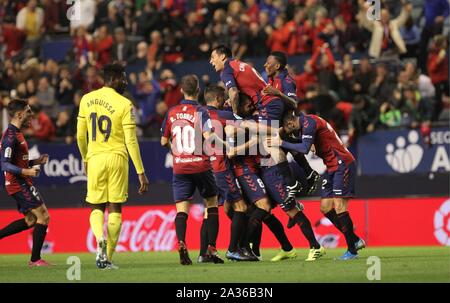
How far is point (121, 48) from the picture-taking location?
2648 cm

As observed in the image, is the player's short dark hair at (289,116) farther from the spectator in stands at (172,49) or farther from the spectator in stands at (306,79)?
the spectator in stands at (172,49)

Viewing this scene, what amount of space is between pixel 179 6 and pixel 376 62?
639cm

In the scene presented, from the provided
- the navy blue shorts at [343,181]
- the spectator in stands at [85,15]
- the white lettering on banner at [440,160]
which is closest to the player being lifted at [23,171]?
the navy blue shorts at [343,181]

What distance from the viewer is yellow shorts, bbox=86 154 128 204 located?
13.5m

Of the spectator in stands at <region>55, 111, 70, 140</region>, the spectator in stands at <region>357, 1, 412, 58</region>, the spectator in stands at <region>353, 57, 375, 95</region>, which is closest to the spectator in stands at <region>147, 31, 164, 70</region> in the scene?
the spectator in stands at <region>55, 111, 70, 140</region>

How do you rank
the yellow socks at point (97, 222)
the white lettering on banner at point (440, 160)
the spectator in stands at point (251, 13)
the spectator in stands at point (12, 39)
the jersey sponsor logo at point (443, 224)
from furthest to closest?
→ 1. the spectator in stands at point (12, 39)
2. the spectator in stands at point (251, 13)
3. the white lettering on banner at point (440, 160)
4. the jersey sponsor logo at point (443, 224)
5. the yellow socks at point (97, 222)

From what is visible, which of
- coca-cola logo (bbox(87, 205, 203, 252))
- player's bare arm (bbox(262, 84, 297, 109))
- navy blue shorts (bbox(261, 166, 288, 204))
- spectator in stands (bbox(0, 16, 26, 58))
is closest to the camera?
player's bare arm (bbox(262, 84, 297, 109))

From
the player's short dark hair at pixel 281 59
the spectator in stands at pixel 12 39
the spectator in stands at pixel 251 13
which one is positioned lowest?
the player's short dark hair at pixel 281 59

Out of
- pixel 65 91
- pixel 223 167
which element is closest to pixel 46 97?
pixel 65 91

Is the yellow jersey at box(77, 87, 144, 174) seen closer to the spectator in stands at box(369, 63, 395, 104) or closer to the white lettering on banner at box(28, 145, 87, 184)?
the white lettering on banner at box(28, 145, 87, 184)

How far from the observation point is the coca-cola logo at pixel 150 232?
20.9 m

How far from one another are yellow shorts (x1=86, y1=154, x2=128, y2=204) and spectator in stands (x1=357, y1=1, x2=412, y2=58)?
11430 mm

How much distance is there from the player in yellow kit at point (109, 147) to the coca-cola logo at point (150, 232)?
23.7 feet
